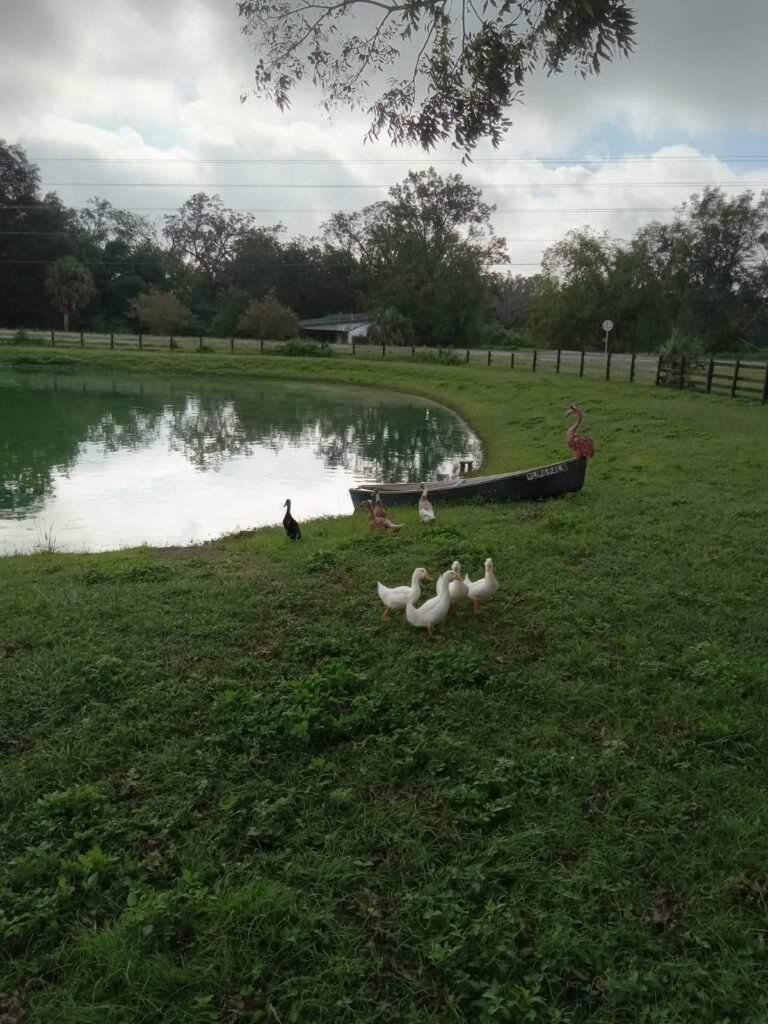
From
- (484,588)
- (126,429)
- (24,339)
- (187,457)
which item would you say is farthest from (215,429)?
(24,339)

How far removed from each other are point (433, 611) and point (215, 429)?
16792 millimetres

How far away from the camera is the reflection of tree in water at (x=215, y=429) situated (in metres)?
16.1

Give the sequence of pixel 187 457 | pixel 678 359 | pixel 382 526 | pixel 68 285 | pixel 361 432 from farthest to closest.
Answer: pixel 68 285, pixel 678 359, pixel 361 432, pixel 187 457, pixel 382 526

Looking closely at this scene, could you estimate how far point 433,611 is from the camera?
18.8 ft

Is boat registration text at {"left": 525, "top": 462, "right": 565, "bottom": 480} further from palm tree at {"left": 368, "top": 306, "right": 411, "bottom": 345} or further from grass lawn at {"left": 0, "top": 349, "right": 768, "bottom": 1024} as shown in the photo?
palm tree at {"left": 368, "top": 306, "right": 411, "bottom": 345}

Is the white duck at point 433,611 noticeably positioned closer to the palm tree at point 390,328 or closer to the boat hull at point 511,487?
the boat hull at point 511,487

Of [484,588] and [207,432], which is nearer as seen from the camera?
[484,588]

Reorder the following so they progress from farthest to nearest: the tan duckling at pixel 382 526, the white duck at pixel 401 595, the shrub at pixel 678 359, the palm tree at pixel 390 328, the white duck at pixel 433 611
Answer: the palm tree at pixel 390 328 → the shrub at pixel 678 359 → the tan duckling at pixel 382 526 → the white duck at pixel 401 595 → the white duck at pixel 433 611

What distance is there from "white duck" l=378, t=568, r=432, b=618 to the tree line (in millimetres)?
44839

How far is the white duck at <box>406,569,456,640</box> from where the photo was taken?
570 centimetres

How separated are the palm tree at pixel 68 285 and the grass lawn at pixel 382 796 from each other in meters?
56.2

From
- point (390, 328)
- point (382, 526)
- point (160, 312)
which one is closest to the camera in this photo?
point (382, 526)

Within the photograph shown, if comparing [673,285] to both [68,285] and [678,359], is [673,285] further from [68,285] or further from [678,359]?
[68,285]

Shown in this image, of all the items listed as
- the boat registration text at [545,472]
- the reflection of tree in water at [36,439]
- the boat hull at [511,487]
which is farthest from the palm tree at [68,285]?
the boat registration text at [545,472]
